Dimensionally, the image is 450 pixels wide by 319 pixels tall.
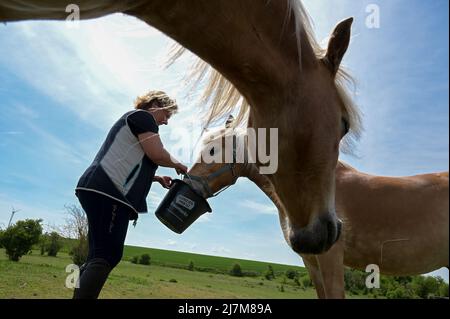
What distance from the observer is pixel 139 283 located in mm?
10938

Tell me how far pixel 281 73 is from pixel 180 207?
940 mm

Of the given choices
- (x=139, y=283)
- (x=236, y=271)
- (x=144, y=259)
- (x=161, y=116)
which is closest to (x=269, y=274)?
(x=236, y=271)

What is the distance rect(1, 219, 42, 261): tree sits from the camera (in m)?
5.14

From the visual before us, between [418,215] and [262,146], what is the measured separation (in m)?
1.99

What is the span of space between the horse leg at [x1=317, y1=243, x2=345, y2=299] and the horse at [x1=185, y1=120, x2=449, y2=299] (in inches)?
4.0

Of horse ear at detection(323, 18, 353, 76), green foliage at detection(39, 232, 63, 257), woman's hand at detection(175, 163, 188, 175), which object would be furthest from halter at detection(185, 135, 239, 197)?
green foliage at detection(39, 232, 63, 257)

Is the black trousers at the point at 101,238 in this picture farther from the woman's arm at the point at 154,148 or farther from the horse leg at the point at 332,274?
the horse leg at the point at 332,274

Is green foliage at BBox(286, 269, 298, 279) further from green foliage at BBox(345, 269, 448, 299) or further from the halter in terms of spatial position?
the halter

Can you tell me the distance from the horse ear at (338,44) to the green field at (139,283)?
140 cm

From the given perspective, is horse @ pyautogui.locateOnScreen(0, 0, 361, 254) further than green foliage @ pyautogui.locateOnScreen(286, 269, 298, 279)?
No

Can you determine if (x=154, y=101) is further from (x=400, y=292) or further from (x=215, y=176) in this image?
(x=400, y=292)

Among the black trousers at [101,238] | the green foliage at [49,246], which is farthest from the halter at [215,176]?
the green foliage at [49,246]
